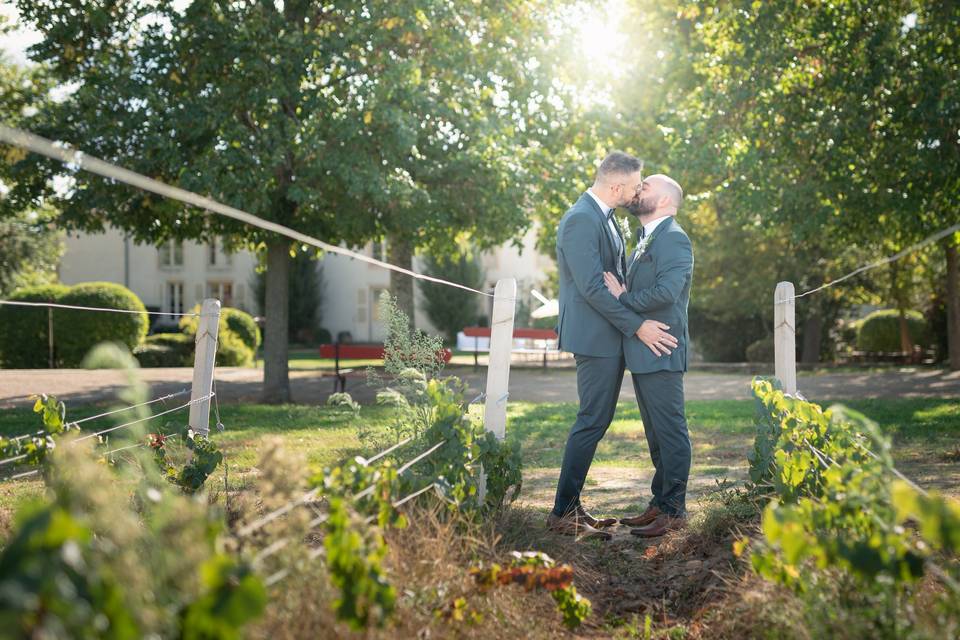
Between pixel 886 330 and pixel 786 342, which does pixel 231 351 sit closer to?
pixel 886 330

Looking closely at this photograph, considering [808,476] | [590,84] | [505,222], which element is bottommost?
[808,476]

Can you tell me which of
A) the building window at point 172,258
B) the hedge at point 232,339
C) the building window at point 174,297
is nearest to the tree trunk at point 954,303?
the hedge at point 232,339

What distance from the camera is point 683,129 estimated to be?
15180 mm

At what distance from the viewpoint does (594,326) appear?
16.8 ft

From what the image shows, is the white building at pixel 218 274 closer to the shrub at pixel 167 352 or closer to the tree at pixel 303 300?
the tree at pixel 303 300

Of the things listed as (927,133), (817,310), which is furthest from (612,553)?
(817,310)

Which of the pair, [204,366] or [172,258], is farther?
[172,258]

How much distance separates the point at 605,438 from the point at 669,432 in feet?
15.3

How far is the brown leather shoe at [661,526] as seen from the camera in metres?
4.97

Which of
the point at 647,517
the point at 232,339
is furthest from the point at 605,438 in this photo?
the point at 232,339

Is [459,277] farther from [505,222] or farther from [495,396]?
[495,396]

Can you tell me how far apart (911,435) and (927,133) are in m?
4.86

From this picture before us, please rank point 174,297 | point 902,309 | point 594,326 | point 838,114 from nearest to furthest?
1. point 594,326
2. point 838,114
3. point 902,309
4. point 174,297

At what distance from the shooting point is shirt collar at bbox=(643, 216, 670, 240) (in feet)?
17.2
